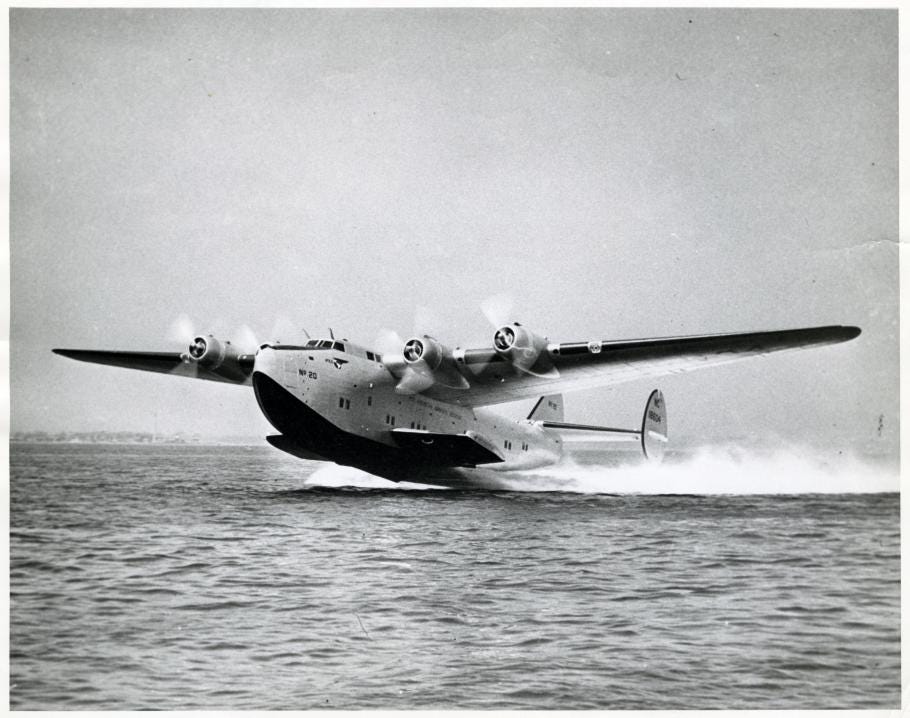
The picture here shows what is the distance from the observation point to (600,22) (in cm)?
1048

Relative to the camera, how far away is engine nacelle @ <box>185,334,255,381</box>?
55.0 feet

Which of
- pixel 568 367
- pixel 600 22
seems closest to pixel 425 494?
pixel 568 367

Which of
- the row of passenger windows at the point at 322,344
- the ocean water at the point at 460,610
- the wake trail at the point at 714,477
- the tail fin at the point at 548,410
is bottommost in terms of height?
the ocean water at the point at 460,610

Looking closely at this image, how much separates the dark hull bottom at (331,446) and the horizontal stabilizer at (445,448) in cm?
26

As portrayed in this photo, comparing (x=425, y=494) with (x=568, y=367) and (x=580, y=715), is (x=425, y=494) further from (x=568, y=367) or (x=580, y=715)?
(x=580, y=715)

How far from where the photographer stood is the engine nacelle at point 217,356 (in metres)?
16.8

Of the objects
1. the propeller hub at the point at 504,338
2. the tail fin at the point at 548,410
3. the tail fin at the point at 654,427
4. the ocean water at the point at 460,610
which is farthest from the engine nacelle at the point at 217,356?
the tail fin at the point at 654,427

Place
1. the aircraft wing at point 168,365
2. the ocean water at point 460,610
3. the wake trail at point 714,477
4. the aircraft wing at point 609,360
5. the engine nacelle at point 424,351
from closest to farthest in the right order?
the ocean water at point 460,610 < the wake trail at point 714,477 < the aircraft wing at point 609,360 < the engine nacelle at point 424,351 < the aircraft wing at point 168,365

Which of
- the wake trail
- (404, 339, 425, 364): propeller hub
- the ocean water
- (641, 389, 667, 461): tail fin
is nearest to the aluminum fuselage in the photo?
(404, 339, 425, 364): propeller hub

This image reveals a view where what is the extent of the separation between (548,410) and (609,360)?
8.99 m

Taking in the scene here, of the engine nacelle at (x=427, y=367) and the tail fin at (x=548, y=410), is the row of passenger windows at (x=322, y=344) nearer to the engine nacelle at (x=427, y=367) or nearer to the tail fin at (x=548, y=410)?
the engine nacelle at (x=427, y=367)

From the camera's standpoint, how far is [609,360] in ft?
51.0

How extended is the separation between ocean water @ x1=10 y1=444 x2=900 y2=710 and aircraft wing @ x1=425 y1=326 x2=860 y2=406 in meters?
2.41

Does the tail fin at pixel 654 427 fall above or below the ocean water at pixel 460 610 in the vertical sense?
above
